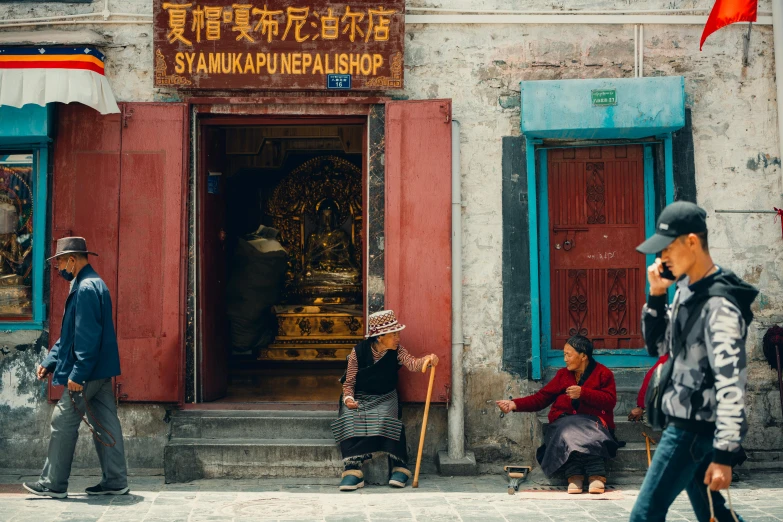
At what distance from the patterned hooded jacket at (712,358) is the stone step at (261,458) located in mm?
3990

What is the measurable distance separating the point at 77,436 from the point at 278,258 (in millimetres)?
4786

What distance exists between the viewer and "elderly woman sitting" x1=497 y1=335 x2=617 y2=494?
6844 millimetres

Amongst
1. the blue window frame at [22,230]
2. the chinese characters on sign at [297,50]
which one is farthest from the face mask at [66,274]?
the chinese characters on sign at [297,50]

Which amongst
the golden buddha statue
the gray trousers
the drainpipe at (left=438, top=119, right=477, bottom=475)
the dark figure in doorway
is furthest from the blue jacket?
the golden buddha statue

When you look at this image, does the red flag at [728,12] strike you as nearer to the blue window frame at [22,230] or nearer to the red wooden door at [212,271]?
the red wooden door at [212,271]

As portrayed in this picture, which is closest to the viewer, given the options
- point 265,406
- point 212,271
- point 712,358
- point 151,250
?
point 712,358

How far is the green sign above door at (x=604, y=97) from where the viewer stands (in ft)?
24.8

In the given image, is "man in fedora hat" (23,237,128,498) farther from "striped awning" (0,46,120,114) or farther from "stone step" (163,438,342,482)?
"striped awning" (0,46,120,114)

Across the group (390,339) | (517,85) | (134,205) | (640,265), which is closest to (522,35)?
(517,85)

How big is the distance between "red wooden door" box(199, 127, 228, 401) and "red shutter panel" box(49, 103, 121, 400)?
2.53 ft

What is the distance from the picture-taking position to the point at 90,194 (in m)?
7.72

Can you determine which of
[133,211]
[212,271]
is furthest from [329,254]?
[133,211]

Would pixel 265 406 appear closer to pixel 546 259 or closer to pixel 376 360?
pixel 376 360

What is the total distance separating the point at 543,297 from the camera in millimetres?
8016
